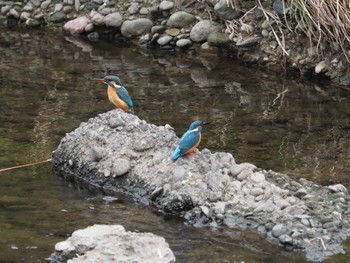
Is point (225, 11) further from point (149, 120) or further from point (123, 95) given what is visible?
point (123, 95)

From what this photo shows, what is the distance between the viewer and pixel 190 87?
10.2 meters

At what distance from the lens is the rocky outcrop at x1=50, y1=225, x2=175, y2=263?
525 centimetres

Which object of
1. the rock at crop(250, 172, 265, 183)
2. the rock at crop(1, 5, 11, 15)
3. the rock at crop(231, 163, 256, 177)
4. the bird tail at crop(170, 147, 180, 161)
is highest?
the bird tail at crop(170, 147, 180, 161)

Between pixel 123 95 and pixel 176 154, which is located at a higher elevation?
pixel 123 95

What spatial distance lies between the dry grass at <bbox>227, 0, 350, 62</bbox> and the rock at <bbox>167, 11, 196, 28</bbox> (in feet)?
3.92

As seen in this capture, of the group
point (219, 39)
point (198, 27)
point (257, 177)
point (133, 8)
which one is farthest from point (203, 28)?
point (257, 177)

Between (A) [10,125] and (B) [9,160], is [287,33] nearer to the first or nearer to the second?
(A) [10,125]

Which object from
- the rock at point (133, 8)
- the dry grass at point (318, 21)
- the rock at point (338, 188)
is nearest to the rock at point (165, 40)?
the rock at point (133, 8)

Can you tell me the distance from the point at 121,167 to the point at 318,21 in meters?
4.07

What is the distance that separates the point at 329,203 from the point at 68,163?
2237 mm

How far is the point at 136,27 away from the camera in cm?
1194

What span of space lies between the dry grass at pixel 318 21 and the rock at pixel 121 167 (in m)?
3.91

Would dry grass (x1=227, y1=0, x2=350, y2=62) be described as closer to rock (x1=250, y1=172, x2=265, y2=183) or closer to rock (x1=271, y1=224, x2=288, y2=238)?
rock (x1=250, y1=172, x2=265, y2=183)

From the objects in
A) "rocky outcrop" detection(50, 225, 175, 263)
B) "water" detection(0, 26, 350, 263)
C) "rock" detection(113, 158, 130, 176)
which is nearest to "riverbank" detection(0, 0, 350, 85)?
"water" detection(0, 26, 350, 263)
